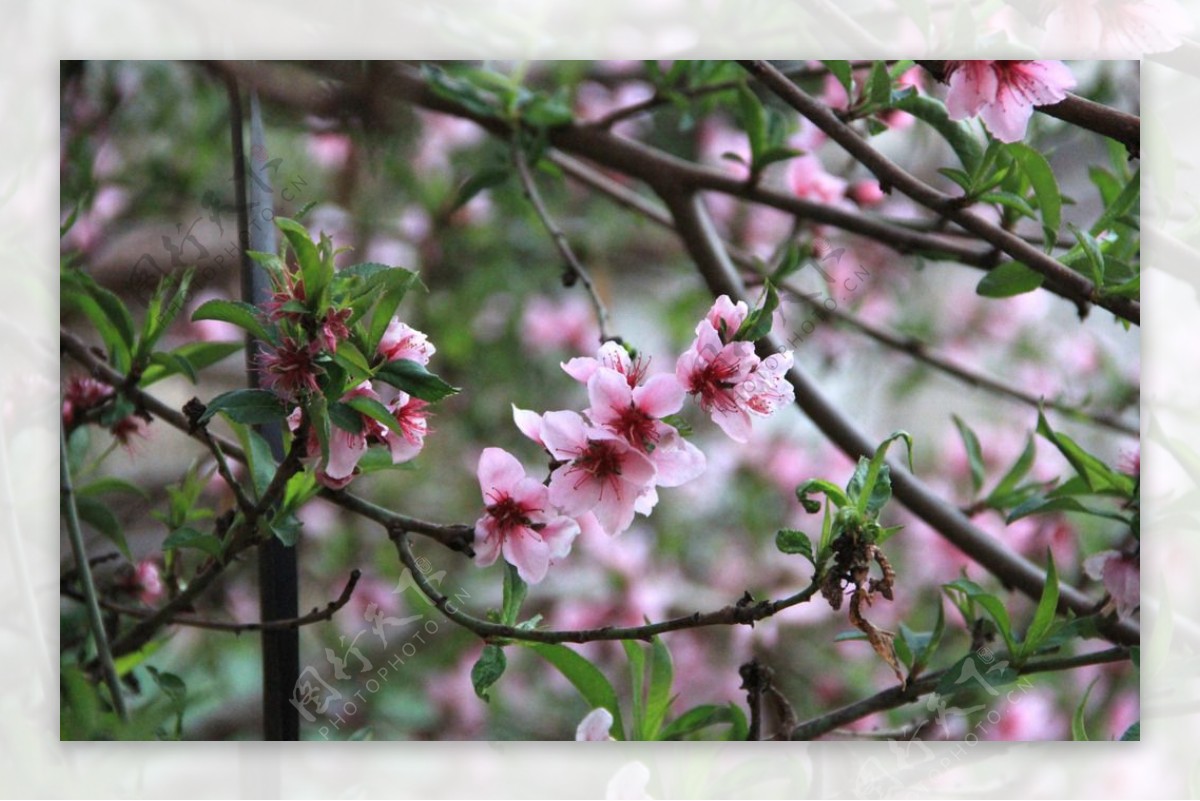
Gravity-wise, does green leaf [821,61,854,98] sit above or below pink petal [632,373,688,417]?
above

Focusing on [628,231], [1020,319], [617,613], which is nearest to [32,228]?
[628,231]

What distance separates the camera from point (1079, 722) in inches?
46.6

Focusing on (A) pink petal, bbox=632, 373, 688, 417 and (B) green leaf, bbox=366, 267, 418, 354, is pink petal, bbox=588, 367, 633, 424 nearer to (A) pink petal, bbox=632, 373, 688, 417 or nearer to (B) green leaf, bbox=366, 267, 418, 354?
(A) pink petal, bbox=632, 373, 688, 417

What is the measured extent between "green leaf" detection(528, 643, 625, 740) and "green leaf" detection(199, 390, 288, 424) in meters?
0.30

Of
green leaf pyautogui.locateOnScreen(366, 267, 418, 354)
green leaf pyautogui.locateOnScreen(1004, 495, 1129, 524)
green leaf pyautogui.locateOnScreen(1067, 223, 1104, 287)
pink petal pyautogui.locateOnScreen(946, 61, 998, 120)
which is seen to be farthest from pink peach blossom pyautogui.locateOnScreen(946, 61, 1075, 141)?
green leaf pyautogui.locateOnScreen(366, 267, 418, 354)

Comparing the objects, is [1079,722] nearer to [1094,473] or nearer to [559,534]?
[1094,473]

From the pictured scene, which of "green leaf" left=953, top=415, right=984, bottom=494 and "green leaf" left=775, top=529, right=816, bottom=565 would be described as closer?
"green leaf" left=775, top=529, right=816, bottom=565

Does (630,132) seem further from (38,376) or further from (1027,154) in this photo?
(38,376)

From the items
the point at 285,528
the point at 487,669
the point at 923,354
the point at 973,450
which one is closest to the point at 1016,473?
the point at 973,450

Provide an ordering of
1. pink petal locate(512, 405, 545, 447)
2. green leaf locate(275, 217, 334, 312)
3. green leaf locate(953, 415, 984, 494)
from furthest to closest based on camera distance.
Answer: green leaf locate(953, 415, 984, 494) → pink petal locate(512, 405, 545, 447) → green leaf locate(275, 217, 334, 312)

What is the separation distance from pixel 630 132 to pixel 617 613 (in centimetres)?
51

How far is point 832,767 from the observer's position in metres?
1.22

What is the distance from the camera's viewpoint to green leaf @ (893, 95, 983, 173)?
3.74 feet

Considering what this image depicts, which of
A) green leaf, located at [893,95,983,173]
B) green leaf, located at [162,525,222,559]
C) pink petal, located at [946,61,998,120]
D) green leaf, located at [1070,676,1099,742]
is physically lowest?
green leaf, located at [1070,676,1099,742]
